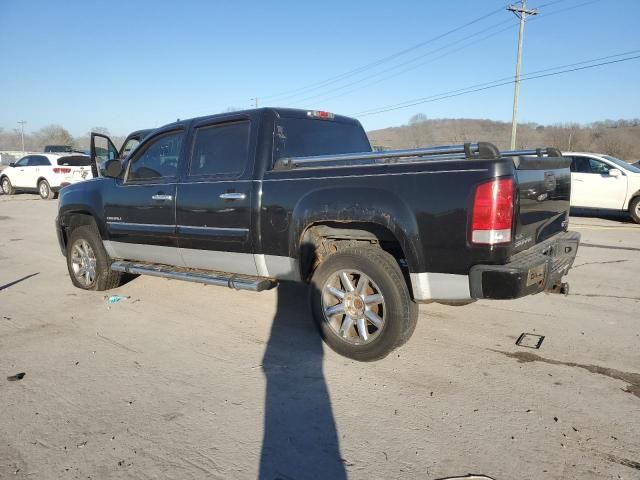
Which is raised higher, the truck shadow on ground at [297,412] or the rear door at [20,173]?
the rear door at [20,173]

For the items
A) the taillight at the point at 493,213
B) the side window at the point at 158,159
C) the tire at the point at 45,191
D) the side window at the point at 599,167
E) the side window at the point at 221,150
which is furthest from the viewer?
the tire at the point at 45,191

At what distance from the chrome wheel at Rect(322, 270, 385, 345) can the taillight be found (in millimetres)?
919

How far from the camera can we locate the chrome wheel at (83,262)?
6.21 meters

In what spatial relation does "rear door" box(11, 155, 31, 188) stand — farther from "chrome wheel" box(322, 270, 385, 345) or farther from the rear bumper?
the rear bumper

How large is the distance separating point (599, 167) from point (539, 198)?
10.1m

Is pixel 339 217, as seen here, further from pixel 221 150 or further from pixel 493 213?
pixel 221 150

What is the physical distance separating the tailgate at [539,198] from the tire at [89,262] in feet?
15.7

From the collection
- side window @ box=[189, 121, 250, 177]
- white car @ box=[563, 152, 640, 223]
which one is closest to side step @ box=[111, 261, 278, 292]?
side window @ box=[189, 121, 250, 177]

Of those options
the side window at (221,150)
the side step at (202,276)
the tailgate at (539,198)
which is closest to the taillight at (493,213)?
the tailgate at (539,198)

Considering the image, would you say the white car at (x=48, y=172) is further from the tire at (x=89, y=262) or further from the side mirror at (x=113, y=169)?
the side mirror at (x=113, y=169)

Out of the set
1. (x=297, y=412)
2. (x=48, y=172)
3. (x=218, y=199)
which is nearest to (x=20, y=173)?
(x=48, y=172)

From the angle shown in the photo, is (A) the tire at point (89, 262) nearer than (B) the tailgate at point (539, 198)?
No

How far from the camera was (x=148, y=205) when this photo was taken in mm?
5359

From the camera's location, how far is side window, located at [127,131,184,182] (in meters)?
5.31
